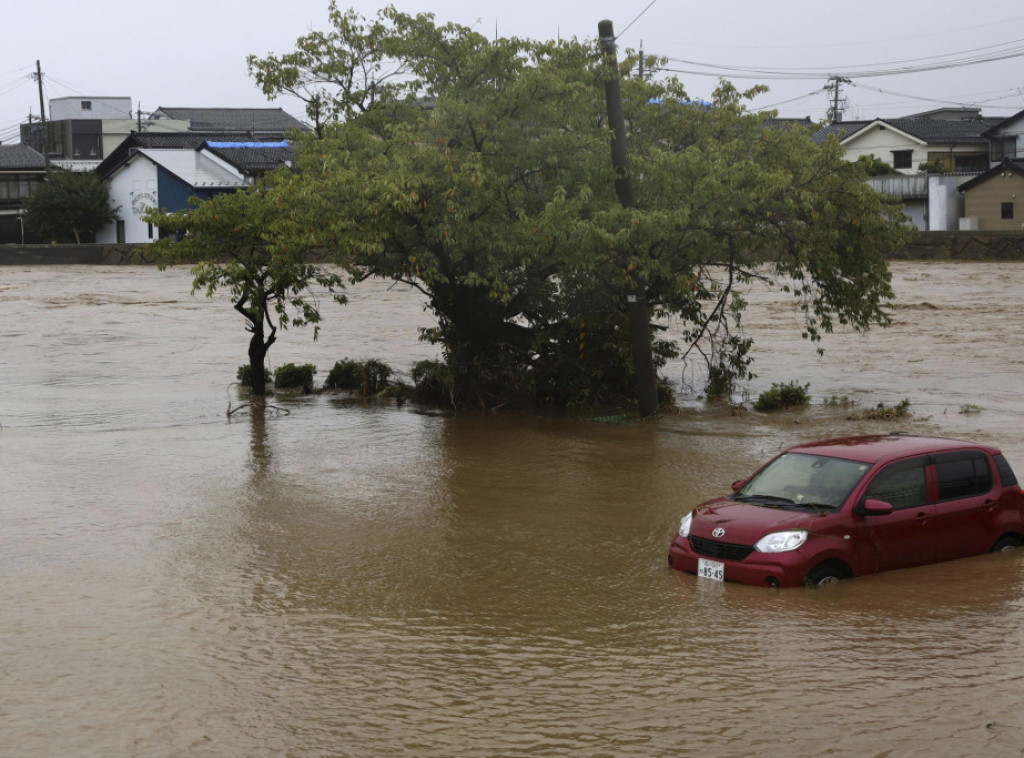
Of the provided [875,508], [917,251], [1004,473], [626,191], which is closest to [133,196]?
[917,251]

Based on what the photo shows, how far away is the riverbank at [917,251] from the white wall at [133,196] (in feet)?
10.2

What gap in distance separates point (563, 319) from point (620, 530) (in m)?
10.2

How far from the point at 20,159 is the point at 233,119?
72.5 feet

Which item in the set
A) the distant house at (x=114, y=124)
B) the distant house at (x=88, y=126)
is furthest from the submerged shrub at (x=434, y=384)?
the distant house at (x=88, y=126)

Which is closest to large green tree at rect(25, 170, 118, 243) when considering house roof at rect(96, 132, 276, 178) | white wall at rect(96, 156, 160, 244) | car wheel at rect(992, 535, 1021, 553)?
white wall at rect(96, 156, 160, 244)

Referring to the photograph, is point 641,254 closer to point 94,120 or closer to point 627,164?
point 627,164

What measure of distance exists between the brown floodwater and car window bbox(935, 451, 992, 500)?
70cm

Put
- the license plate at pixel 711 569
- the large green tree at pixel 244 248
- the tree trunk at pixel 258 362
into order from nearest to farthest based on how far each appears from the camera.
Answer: the license plate at pixel 711 569 → the large green tree at pixel 244 248 → the tree trunk at pixel 258 362

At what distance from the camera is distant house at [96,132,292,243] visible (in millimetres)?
68188

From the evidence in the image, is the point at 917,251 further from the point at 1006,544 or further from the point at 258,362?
the point at 1006,544

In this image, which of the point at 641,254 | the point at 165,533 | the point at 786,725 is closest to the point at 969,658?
the point at 786,725

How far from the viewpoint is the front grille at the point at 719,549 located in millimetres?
10164

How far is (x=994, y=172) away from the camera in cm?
6041

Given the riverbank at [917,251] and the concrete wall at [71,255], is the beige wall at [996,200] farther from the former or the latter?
the concrete wall at [71,255]
